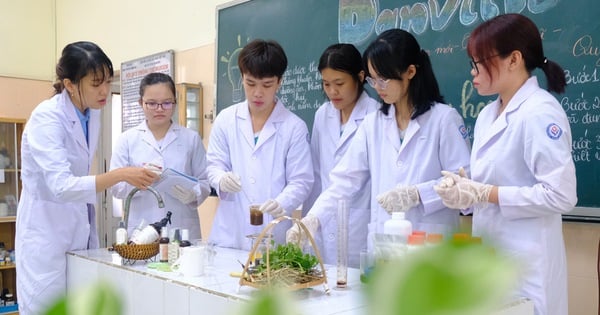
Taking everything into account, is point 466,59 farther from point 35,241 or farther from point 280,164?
point 35,241

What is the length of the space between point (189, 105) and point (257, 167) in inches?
66.6

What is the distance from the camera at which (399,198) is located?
1820 mm

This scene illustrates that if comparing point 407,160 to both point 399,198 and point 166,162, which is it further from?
point 166,162

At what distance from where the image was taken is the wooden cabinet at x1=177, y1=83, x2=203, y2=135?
3834mm

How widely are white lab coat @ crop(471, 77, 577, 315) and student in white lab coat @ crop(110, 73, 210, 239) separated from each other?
1.40 m

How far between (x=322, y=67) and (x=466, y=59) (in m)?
0.66

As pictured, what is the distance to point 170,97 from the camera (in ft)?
8.69

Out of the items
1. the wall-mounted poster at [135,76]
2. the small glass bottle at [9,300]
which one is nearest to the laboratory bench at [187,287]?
the wall-mounted poster at [135,76]

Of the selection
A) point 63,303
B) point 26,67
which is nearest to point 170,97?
point 63,303

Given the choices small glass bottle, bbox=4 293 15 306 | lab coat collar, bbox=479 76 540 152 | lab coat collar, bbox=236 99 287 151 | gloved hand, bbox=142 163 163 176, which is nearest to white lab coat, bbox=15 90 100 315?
gloved hand, bbox=142 163 163 176

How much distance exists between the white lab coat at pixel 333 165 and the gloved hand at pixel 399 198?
11.3 inches

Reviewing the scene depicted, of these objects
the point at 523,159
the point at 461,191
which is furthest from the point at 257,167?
the point at 523,159

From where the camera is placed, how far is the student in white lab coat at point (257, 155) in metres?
2.30

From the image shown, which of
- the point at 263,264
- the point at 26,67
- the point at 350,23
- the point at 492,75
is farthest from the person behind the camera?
the point at 26,67
